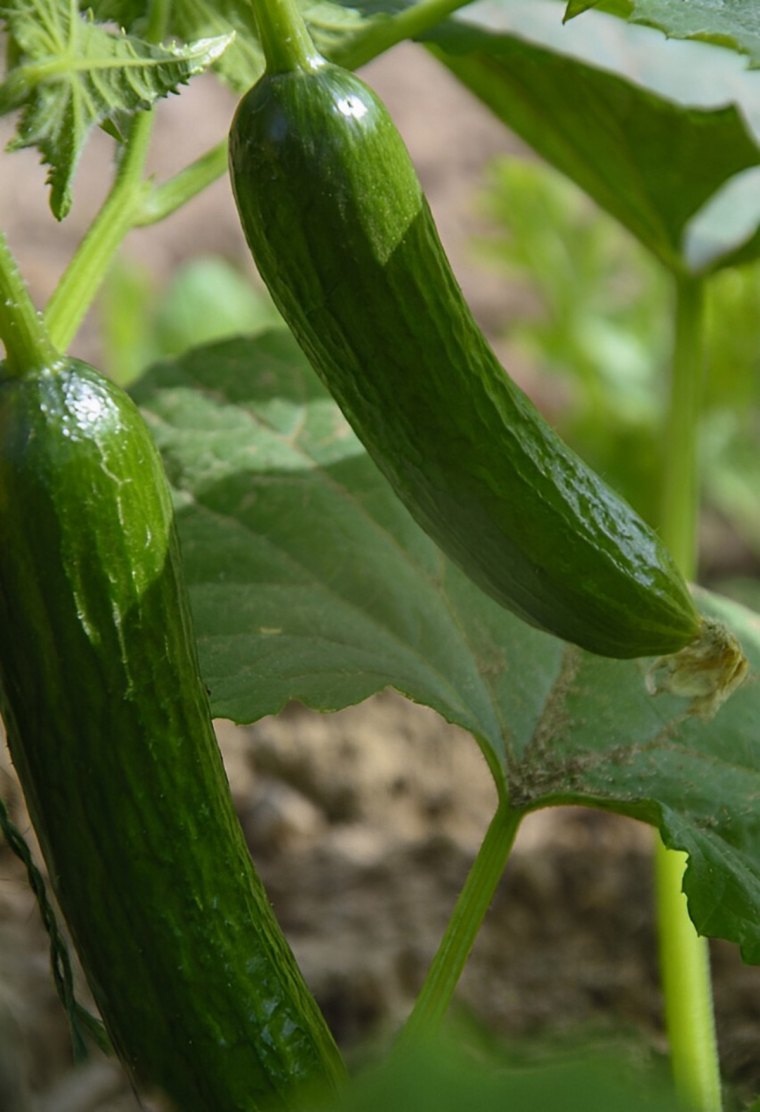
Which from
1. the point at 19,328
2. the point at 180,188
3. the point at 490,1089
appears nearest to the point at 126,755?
the point at 19,328

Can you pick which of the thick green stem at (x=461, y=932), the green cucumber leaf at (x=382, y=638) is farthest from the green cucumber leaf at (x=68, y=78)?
the thick green stem at (x=461, y=932)

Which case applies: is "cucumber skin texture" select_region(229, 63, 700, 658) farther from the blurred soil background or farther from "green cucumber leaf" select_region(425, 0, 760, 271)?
"green cucumber leaf" select_region(425, 0, 760, 271)

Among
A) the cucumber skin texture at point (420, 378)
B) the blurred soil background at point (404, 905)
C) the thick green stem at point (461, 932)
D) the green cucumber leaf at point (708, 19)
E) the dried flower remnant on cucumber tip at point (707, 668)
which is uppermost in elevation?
the green cucumber leaf at point (708, 19)

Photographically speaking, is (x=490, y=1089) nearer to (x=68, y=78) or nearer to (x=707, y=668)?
(x=707, y=668)

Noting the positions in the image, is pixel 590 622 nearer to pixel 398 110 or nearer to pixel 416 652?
pixel 416 652

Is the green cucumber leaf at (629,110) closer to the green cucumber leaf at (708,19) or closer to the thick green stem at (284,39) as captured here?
the green cucumber leaf at (708,19)

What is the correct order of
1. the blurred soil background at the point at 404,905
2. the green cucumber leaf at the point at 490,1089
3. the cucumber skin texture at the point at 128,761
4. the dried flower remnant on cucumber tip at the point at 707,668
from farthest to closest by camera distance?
the blurred soil background at the point at 404,905 → the dried flower remnant on cucumber tip at the point at 707,668 → the cucumber skin texture at the point at 128,761 → the green cucumber leaf at the point at 490,1089

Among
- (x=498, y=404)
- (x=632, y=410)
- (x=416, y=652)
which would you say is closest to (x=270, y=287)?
(x=498, y=404)
